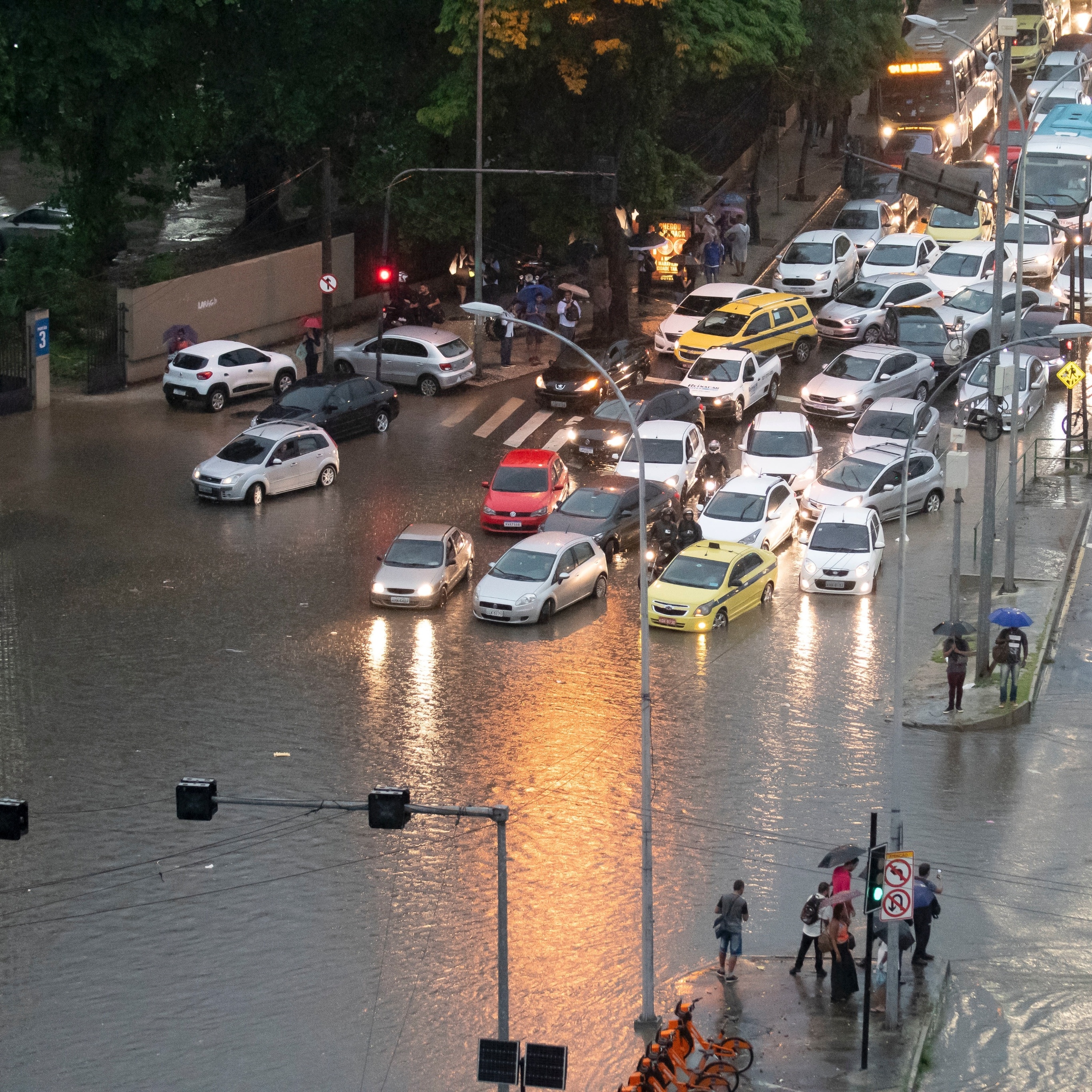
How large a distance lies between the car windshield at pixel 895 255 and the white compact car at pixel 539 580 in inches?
828

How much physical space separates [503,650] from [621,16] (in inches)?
806

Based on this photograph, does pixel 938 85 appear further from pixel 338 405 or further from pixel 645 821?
pixel 645 821

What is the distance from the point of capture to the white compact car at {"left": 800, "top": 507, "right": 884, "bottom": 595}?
3288cm

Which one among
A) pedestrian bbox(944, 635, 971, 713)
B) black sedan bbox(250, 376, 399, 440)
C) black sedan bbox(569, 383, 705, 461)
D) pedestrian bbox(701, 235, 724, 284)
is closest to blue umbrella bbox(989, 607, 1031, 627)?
Answer: pedestrian bbox(944, 635, 971, 713)

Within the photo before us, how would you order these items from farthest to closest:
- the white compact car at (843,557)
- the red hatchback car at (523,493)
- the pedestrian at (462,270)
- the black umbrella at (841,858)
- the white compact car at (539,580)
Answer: the pedestrian at (462,270), the red hatchback car at (523,493), the white compact car at (843,557), the white compact car at (539,580), the black umbrella at (841,858)

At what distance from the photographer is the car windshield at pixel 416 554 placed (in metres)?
31.5

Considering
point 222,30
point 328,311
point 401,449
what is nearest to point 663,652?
point 401,449

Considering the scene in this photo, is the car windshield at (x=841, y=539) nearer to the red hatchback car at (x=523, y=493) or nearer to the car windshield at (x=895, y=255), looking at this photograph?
the red hatchback car at (x=523, y=493)

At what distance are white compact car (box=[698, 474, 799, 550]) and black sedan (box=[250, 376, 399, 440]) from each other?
9.01 meters

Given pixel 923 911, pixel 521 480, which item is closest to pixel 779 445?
pixel 521 480

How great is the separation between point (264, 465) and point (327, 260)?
1111cm

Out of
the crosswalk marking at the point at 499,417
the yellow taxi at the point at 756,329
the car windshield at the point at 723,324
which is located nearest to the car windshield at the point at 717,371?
the yellow taxi at the point at 756,329

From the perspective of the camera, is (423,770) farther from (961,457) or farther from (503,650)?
(961,457)

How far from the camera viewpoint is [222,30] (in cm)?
4612
